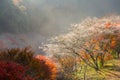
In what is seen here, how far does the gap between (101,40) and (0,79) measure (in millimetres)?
17598

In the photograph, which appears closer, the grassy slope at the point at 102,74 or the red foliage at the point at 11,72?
the red foliage at the point at 11,72

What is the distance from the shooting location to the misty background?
54000mm

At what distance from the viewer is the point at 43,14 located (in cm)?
6738

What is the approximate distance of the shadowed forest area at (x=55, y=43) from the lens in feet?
50.8

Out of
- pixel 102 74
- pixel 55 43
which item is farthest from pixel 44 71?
pixel 55 43

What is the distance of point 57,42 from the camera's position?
25594mm

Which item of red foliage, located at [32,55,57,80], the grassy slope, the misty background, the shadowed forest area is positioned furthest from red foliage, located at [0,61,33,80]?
the misty background

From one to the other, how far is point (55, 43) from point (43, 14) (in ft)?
138

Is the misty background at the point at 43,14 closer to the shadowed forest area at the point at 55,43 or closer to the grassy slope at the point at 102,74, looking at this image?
the shadowed forest area at the point at 55,43

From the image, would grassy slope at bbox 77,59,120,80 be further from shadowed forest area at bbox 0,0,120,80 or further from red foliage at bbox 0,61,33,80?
red foliage at bbox 0,61,33,80

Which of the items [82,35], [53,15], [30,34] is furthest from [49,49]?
[53,15]

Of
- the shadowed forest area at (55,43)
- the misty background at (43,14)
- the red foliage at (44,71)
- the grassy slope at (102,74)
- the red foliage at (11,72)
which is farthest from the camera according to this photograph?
the misty background at (43,14)

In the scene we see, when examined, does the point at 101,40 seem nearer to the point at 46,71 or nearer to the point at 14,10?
the point at 46,71

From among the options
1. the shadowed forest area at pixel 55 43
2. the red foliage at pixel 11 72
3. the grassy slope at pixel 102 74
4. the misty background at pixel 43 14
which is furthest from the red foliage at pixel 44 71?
the misty background at pixel 43 14
